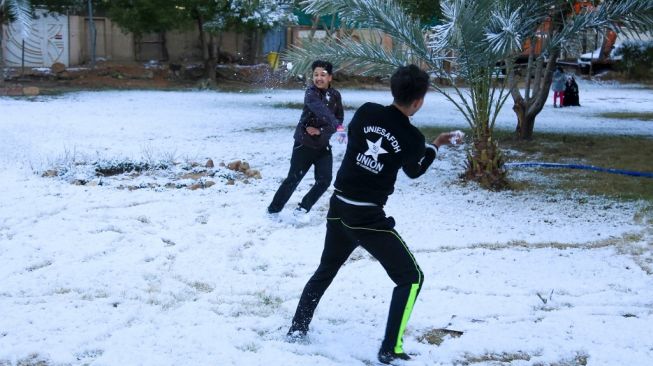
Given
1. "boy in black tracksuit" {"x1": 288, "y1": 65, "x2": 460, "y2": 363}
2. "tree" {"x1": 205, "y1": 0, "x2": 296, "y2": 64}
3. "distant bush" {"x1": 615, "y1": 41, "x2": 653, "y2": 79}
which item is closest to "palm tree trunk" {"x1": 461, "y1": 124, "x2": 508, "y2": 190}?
"boy in black tracksuit" {"x1": 288, "y1": 65, "x2": 460, "y2": 363}

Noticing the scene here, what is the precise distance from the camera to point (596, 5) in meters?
9.13

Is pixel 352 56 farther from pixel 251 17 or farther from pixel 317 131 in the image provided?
pixel 251 17

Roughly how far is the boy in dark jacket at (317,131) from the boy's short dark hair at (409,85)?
2.70 m

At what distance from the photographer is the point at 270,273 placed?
18.8 ft

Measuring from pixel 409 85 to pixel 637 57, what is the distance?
20.0 meters

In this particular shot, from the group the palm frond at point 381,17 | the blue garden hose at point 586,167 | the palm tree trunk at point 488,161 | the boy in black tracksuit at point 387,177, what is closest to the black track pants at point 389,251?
the boy in black tracksuit at point 387,177

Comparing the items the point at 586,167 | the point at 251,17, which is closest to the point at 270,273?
the point at 586,167

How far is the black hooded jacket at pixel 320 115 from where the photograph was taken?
673 cm

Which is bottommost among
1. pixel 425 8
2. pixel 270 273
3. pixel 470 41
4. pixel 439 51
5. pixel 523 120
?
pixel 270 273

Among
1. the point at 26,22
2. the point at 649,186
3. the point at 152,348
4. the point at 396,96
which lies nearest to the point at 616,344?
the point at 396,96

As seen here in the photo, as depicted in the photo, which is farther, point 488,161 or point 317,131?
point 488,161

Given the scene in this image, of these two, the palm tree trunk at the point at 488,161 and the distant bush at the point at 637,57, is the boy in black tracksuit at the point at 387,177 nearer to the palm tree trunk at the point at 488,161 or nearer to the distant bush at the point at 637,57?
the palm tree trunk at the point at 488,161

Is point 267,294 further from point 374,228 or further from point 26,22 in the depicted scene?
point 26,22

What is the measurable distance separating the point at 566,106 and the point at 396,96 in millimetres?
17711
